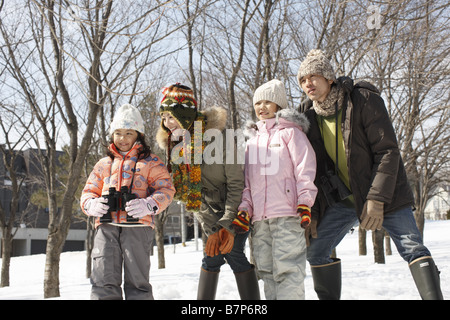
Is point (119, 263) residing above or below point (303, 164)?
below

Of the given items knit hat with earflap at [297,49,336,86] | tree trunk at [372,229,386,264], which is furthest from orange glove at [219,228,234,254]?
tree trunk at [372,229,386,264]

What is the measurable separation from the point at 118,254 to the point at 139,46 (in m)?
5.87

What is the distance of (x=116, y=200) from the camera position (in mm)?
2744

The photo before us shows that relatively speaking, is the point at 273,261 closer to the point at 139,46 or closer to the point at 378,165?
the point at 378,165

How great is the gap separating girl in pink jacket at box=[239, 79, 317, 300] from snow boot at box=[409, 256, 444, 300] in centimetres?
69

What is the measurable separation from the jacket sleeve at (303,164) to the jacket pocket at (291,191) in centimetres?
6

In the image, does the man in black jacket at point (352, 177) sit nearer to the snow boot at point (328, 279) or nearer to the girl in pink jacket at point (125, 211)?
the snow boot at point (328, 279)

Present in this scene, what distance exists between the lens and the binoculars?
2.71 metres

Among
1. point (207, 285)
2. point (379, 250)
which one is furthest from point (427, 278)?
point (379, 250)

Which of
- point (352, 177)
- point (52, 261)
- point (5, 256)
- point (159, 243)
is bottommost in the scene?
point (159, 243)

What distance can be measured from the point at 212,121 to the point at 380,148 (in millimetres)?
1308

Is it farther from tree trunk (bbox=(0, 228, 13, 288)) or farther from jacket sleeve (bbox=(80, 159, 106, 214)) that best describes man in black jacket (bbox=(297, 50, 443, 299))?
tree trunk (bbox=(0, 228, 13, 288))

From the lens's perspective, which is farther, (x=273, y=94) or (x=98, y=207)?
(x=273, y=94)

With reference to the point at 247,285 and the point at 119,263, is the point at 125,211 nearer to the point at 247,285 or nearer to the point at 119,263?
the point at 119,263
